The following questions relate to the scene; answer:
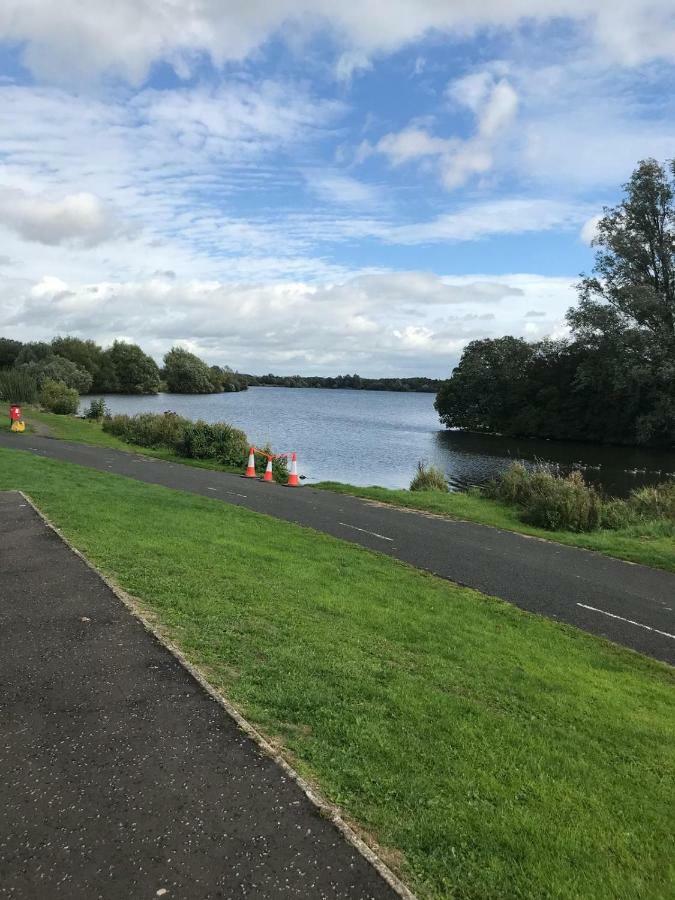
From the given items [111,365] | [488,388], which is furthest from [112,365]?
[488,388]

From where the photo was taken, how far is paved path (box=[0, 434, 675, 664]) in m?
8.19

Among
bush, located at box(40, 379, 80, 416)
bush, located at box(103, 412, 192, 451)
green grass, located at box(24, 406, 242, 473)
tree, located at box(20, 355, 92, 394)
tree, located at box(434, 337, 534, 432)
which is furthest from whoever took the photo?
tree, located at box(20, 355, 92, 394)

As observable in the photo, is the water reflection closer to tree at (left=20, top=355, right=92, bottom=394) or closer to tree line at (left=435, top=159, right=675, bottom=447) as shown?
tree line at (left=435, top=159, right=675, bottom=447)

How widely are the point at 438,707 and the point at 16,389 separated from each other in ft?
138

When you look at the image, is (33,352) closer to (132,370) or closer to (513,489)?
(132,370)

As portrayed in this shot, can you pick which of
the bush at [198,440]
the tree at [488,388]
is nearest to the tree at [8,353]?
the tree at [488,388]

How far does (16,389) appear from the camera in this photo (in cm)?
4038

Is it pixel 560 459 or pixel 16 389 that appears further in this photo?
pixel 560 459

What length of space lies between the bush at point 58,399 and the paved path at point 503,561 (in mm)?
25607

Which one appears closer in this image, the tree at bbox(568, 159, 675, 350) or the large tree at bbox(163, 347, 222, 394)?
the tree at bbox(568, 159, 675, 350)

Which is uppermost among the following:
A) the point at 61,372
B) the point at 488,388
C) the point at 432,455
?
the point at 488,388

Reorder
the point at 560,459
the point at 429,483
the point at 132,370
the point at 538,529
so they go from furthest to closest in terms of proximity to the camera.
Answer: the point at 132,370 < the point at 560,459 < the point at 429,483 < the point at 538,529

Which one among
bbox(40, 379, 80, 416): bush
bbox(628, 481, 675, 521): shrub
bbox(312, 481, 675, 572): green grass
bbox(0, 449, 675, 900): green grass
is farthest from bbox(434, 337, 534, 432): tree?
bbox(0, 449, 675, 900): green grass

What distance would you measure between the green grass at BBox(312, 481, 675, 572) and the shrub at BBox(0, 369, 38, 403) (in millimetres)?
28888
